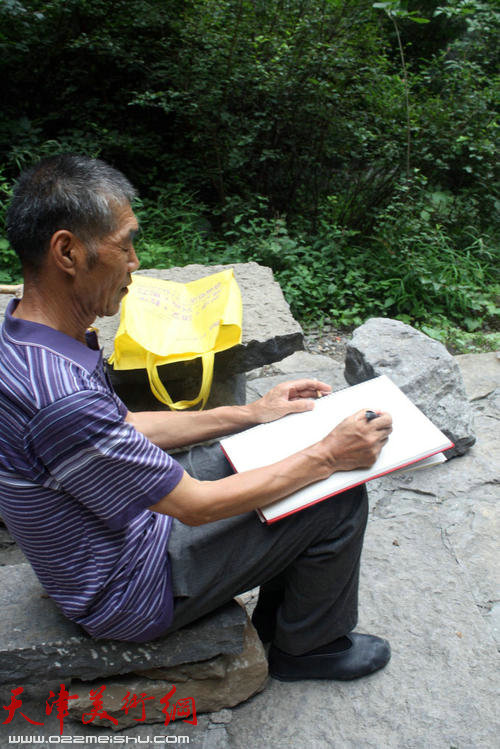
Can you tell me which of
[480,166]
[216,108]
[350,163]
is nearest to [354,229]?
[350,163]

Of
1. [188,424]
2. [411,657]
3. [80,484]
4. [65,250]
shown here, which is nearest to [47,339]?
[65,250]


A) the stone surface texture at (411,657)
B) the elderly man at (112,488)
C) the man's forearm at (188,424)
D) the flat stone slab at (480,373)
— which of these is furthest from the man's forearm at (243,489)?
the flat stone slab at (480,373)

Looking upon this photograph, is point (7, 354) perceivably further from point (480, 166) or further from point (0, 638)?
point (480, 166)

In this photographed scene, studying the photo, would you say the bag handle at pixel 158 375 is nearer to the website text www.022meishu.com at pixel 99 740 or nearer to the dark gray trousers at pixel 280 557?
the dark gray trousers at pixel 280 557

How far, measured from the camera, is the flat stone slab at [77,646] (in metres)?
1.51

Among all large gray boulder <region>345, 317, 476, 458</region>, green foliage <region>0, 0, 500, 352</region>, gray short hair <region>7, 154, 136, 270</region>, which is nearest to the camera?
gray short hair <region>7, 154, 136, 270</region>

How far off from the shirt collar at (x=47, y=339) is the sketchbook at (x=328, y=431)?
22.9 inches

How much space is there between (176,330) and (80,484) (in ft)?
4.54

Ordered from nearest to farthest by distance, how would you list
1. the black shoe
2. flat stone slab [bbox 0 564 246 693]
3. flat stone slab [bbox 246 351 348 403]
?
1. flat stone slab [bbox 0 564 246 693]
2. the black shoe
3. flat stone slab [bbox 246 351 348 403]

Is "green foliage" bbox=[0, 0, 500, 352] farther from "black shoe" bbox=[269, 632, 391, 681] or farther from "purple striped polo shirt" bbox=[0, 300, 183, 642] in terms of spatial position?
"purple striped polo shirt" bbox=[0, 300, 183, 642]

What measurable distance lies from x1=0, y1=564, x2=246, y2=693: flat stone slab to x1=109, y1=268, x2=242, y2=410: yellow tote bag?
3.37 feet

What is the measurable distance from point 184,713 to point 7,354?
1188mm

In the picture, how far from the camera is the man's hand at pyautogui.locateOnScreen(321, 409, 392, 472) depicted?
1.55 m

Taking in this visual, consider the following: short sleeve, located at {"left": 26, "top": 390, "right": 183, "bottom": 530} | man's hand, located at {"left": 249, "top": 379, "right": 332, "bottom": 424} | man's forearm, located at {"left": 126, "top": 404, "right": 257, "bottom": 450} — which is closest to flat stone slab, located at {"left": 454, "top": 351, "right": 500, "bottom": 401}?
man's hand, located at {"left": 249, "top": 379, "right": 332, "bottom": 424}
